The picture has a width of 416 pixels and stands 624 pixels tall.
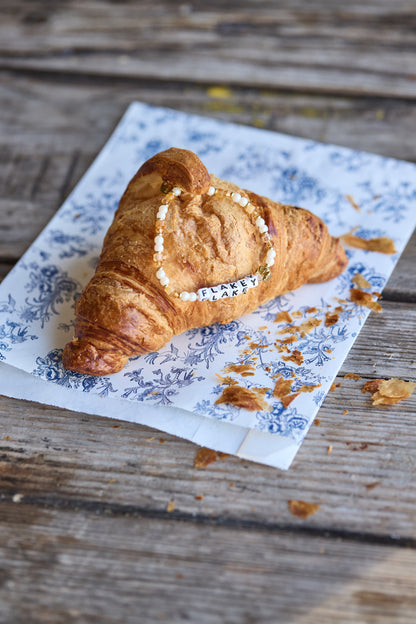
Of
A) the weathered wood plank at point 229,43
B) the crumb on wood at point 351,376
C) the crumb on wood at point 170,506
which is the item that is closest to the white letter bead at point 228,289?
the crumb on wood at point 351,376

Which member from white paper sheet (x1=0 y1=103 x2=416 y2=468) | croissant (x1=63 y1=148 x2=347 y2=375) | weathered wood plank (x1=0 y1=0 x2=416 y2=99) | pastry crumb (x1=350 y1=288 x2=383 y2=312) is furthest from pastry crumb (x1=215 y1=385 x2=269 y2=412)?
weathered wood plank (x1=0 y1=0 x2=416 y2=99)

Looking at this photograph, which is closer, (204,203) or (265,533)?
(265,533)

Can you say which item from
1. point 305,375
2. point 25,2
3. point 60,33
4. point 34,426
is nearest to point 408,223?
point 305,375

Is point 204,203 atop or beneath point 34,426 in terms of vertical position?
atop

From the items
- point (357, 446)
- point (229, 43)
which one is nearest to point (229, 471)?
point (357, 446)

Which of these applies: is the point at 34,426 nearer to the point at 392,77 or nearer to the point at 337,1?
the point at 392,77

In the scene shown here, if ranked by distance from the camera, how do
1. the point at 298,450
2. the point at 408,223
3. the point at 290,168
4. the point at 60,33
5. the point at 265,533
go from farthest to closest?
the point at 60,33 < the point at 290,168 < the point at 408,223 < the point at 298,450 < the point at 265,533

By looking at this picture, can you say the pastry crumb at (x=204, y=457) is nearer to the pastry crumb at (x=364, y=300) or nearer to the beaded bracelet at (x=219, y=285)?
the beaded bracelet at (x=219, y=285)
